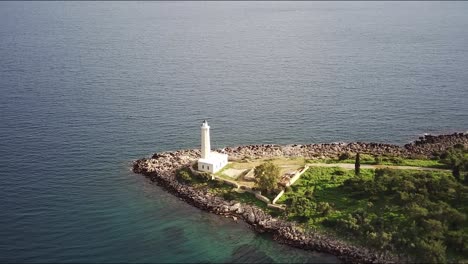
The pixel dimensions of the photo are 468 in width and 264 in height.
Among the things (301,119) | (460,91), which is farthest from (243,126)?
(460,91)

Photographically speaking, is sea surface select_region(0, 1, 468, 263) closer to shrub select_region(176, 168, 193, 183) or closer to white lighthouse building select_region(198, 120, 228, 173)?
shrub select_region(176, 168, 193, 183)

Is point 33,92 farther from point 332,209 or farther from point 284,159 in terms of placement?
point 332,209

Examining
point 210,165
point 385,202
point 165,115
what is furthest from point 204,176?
point 165,115

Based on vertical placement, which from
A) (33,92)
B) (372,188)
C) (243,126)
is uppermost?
(33,92)

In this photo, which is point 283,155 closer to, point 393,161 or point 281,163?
point 281,163

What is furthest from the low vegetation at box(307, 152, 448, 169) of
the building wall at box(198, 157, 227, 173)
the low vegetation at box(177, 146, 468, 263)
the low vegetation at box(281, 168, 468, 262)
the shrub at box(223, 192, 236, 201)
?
the shrub at box(223, 192, 236, 201)

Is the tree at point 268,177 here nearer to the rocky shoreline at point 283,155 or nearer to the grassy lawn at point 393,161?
the rocky shoreline at point 283,155
